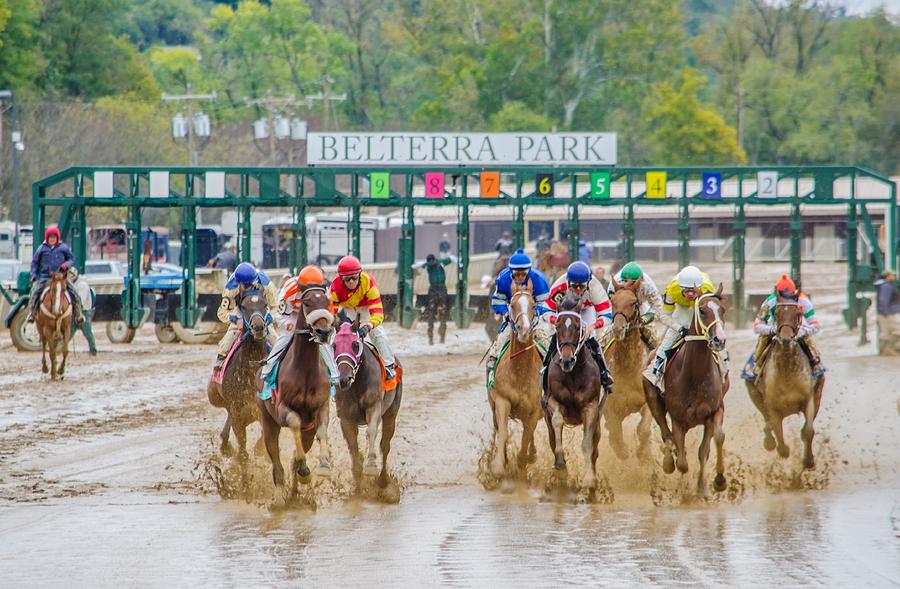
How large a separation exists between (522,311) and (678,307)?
4.12ft

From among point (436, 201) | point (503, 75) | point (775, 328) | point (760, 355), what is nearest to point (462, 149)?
point (436, 201)

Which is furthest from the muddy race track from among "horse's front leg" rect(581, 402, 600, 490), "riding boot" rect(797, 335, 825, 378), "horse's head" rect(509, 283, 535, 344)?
"horse's head" rect(509, 283, 535, 344)

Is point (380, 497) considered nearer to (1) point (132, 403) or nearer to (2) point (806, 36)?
(1) point (132, 403)

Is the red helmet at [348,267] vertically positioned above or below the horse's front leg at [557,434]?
above

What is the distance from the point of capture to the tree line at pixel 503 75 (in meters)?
65.2

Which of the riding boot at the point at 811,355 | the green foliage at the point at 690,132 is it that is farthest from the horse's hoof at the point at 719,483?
the green foliage at the point at 690,132

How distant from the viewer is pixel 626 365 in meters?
14.3

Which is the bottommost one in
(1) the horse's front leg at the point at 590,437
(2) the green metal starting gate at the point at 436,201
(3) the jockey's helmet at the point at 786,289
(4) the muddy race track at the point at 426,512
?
(4) the muddy race track at the point at 426,512

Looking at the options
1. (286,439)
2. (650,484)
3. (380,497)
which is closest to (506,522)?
(380,497)

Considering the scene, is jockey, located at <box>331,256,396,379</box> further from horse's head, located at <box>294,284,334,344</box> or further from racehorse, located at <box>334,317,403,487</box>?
horse's head, located at <box>294,284,334,344</box>

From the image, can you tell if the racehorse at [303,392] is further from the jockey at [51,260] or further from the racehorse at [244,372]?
the jockey at [51,260]

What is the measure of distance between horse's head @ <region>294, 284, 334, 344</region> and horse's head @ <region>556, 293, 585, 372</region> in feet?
5.74

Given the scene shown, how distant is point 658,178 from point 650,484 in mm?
16052

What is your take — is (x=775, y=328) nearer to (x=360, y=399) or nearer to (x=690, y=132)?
(x=360, y=399)
